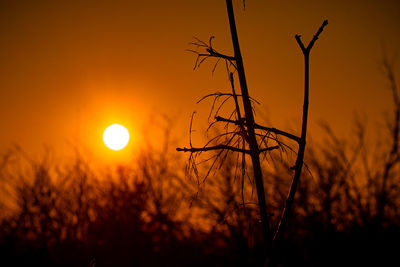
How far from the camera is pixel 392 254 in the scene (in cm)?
894

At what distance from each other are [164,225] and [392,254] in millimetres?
8724

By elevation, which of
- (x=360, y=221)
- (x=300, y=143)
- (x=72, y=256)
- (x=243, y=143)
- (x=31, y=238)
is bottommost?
(x=300, y=143)

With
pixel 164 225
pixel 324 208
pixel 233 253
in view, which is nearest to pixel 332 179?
pixel 324 208

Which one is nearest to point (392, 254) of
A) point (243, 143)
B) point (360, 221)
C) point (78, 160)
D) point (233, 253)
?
point (360, 221)

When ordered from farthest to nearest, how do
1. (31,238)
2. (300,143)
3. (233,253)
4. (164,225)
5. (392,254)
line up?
(164,225)
(31,238)
(233,253)
(392,254)
(300,143)

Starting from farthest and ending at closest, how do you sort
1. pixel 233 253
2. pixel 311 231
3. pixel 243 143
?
pixel 233 253 → pixel 311 231 → pixel 243 143

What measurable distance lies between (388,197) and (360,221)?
1009 millimetres

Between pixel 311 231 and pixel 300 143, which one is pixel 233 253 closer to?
pixel 311 231

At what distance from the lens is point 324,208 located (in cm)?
946

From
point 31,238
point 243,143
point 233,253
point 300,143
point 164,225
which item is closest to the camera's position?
point 300,143

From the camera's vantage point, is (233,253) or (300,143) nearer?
(300,143)

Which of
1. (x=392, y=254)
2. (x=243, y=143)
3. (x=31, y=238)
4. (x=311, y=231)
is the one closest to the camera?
(x=243, y=143)

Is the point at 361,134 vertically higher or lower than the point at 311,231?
higher

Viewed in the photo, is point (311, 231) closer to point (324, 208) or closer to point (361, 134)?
point (324, 208)
